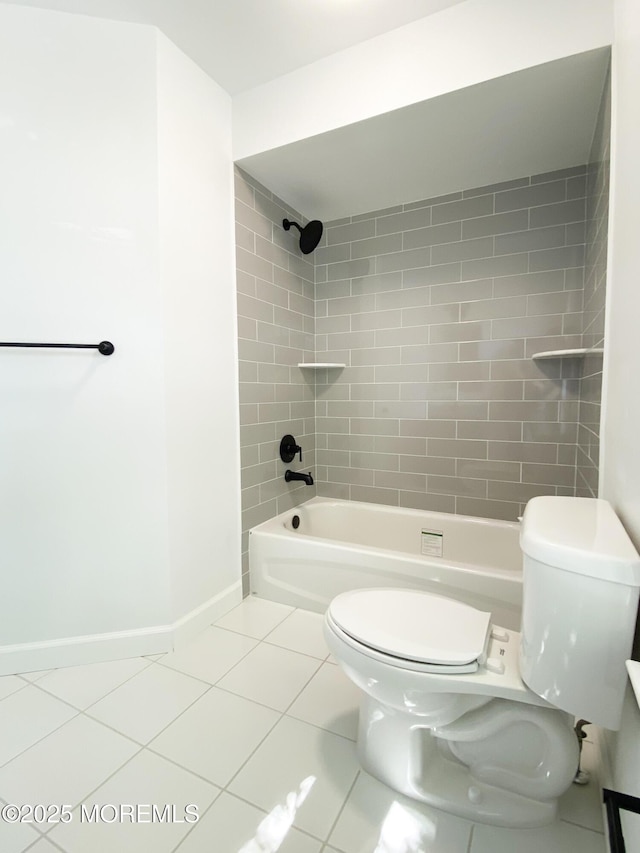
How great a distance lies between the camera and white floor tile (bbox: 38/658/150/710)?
137 cm

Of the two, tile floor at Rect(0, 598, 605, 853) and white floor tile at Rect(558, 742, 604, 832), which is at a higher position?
tile floor at Rect(0, 598, 605, 853)

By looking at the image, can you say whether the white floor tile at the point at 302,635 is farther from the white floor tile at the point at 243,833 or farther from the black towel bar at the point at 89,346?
the black towel bar at the point at 89,346

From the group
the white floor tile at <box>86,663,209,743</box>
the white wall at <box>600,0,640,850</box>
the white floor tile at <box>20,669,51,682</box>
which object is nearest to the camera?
the white wall at <box>600,0,640,850</box>

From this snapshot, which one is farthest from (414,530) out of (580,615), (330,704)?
(580,615)

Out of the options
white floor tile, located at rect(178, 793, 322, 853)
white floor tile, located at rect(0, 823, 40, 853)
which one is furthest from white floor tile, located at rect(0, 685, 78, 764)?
white floor tile, located at rect(178, 793, 322, 853)

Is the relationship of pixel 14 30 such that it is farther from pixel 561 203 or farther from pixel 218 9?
pixel 561 203

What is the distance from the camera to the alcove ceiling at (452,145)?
139cm

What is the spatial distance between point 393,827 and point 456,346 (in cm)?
202

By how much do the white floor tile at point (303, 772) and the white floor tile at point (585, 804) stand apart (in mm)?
551

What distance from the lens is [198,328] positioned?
5.57ft

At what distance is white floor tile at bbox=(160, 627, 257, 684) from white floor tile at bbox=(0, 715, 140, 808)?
33 centimetres

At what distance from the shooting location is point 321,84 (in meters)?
1.61

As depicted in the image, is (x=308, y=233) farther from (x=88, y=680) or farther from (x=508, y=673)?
(x=88, y=680)

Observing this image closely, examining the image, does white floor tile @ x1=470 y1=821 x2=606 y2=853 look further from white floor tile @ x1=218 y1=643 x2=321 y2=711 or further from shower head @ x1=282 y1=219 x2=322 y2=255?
shower head @ x1=282 y1=219 x2=322 y2=255
